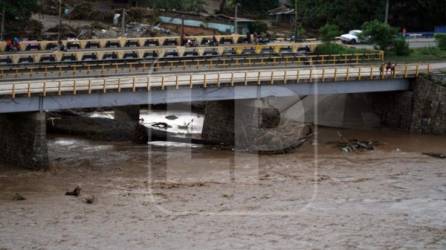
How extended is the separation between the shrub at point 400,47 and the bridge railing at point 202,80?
7.36 meters

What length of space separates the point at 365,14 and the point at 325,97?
23.3 metres

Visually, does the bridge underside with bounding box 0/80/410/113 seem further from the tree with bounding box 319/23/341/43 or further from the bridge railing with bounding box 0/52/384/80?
the tree with bounding box 319/23/341/43

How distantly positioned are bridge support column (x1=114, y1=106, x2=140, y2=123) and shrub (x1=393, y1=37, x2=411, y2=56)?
22942 mm

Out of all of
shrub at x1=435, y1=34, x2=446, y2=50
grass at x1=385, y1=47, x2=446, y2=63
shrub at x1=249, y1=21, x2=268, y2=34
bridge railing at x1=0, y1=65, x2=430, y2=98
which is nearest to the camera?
bridge railing at x1=0, y1=65, x2=430, y2=98

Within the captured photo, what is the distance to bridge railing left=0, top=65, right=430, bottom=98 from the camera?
4656 cm

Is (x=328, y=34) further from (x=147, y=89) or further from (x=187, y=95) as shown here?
(x=147, y=89)

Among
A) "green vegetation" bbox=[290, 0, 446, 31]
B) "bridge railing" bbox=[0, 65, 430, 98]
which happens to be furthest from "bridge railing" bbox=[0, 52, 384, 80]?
"green vegetation" bbox=[290, 0, 446, 31]

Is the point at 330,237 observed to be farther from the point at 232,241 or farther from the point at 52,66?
the point at 52,66

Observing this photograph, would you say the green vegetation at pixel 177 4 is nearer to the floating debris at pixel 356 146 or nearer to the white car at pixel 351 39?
the white car at pixel 351 39

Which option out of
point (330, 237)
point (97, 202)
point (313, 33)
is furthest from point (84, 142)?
point (313, 33)

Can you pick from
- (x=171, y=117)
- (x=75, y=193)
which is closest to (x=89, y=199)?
(x=75, y=193)

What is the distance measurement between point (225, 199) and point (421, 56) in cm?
3330

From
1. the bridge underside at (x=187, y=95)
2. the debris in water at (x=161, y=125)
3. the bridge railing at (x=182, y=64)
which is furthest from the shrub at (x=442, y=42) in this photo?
the debris in water at (x=161, y=125)

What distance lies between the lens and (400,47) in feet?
226
